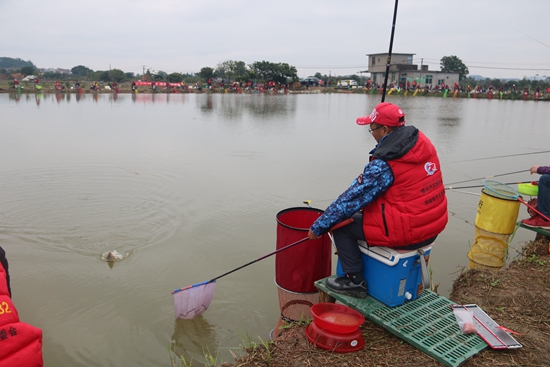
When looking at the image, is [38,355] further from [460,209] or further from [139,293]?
[460,209]

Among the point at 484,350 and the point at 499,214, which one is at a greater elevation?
the point at 499,214

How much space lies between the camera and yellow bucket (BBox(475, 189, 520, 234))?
3.81 meters

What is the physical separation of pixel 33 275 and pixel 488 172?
24.5ft

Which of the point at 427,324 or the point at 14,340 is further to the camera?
the point at 427,324

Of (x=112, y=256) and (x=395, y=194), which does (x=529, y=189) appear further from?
(x=112, y=256)

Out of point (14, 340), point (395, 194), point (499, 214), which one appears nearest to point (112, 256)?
point (14, 340)

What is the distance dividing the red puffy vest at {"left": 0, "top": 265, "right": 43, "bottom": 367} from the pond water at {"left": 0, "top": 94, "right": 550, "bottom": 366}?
3.33ft

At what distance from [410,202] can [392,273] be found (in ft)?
1.50

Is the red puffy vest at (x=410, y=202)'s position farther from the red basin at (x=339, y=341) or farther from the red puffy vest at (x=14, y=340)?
the red puffy vest at (x=14, y=340)

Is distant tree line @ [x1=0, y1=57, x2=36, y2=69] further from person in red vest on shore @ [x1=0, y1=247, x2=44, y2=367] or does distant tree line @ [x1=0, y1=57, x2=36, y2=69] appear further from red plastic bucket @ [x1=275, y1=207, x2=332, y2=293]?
person in red vest on shore @ [x1=0, y1=247, x2=44, y2=367]

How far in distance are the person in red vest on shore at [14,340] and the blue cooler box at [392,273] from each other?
1.85 meters

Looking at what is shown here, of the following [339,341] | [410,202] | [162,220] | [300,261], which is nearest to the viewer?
[339,341]

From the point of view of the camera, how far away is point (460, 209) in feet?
19.6

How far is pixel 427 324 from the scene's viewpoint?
2.44 meters
